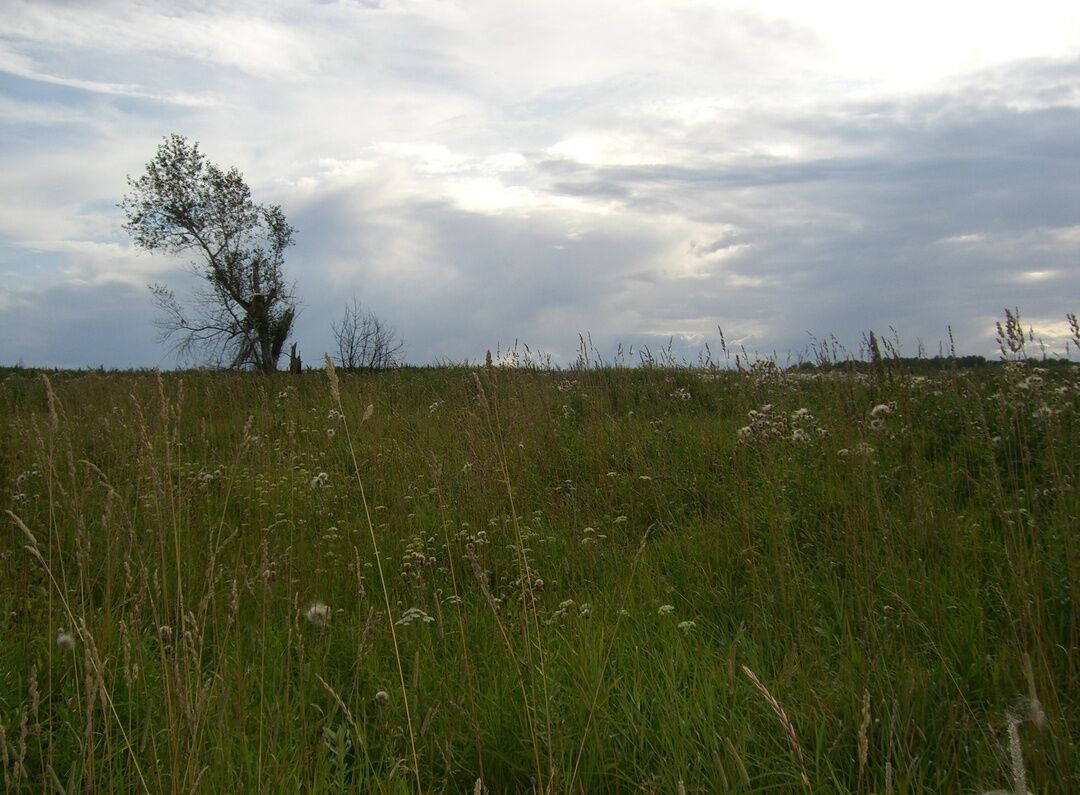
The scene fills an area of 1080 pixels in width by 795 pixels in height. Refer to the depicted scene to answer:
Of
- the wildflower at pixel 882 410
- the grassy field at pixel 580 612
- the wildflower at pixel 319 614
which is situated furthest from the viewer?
the wildflower at pixel 882 410

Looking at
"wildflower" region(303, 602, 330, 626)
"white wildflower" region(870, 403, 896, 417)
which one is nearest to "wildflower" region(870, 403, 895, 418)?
"white wildflower" region(870, 403, 896, 417)

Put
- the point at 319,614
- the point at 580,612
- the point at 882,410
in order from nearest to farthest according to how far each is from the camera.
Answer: the point at 319,614, the point at 580,612, the point at 882,410

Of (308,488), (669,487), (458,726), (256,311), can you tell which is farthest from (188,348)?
(458,726)

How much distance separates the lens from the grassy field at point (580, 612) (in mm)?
2211

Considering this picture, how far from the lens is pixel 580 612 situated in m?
3.26

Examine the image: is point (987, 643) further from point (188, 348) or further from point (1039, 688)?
point (188, 348)

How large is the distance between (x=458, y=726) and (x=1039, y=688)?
189 cm

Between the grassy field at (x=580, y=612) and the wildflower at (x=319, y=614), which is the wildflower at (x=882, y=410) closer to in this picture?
the grassy field at (x=580, y=612)

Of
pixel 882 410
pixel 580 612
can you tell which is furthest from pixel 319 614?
pixel 882 410

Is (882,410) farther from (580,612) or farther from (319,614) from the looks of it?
(319,614)

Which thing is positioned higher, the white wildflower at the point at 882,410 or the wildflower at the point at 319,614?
the white wildflower at the point at 882,410

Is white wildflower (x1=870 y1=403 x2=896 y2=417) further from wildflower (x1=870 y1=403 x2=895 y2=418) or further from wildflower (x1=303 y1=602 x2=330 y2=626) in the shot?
wildflower (x1=303 y1=602 x2=330 y2=626)

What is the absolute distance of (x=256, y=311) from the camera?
2547 centimetres

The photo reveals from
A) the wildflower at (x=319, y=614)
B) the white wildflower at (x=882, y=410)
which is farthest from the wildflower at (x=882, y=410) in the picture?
the wildflower at (x=319, y=614)
